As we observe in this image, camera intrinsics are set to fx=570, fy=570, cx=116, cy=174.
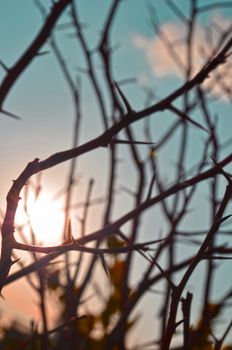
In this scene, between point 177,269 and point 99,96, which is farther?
point 99,96

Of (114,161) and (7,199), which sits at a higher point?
(114,161)

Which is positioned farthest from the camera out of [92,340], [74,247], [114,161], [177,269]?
[92,340]

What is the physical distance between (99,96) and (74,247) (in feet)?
5.24

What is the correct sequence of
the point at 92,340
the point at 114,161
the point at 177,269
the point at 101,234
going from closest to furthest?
the point at 101,234 → the point at 177,269 → the point at 114,161 → the point at 92,340

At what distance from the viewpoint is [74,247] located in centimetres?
71

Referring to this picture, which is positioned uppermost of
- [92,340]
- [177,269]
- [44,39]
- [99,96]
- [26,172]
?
[99,96]

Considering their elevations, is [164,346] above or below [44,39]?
below

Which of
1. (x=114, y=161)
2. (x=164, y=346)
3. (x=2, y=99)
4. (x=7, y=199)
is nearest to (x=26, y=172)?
(x=7, y=199)

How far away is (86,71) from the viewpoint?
7.55 feet

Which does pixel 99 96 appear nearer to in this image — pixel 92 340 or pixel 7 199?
pixel 92 340

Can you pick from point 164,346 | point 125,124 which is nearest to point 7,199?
point 125,124

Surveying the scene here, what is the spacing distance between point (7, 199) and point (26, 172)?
4 cm

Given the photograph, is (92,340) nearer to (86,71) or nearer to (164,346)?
(86,71)

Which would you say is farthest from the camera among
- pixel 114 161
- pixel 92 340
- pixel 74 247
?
pixel 92 340
